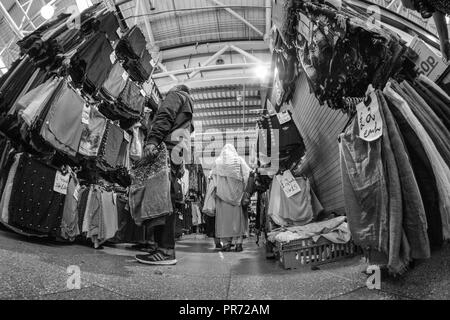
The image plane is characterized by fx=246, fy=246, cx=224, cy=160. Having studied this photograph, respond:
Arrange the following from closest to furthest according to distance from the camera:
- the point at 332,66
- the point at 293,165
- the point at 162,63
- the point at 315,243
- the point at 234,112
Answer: the point at 332,66
the point at 315,243
the point at 293,165
the point at 162,63
the point at 234,112

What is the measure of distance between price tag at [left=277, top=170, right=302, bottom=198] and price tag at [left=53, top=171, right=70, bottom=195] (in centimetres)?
223

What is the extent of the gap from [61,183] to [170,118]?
127 cm

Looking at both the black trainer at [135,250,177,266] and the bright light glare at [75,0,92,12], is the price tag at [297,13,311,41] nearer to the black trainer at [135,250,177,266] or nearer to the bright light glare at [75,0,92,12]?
the black trainer at [135,250,177,266]

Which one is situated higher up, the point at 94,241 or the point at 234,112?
the point at 234,112

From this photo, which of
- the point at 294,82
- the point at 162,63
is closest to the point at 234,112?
the point at 162,63

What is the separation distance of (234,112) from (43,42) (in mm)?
7487

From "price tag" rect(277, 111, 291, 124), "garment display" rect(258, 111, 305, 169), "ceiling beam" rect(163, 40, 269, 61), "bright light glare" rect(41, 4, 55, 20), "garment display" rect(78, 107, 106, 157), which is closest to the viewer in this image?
"garment display" rect(78, 107, 106, 157)

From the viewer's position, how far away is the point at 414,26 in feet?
5.93

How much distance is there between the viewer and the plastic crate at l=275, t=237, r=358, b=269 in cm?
184

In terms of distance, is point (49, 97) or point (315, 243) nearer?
point (315, 243)

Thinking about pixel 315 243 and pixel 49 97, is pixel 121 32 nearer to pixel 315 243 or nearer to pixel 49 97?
pixel 49 97

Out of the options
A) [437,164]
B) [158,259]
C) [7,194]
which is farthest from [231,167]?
[437,164]

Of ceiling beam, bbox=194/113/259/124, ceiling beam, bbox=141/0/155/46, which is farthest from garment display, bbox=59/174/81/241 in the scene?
ceiling beam, bbox=194/113/259/124
